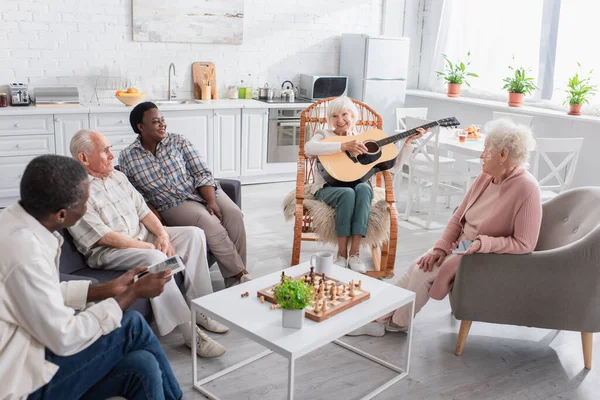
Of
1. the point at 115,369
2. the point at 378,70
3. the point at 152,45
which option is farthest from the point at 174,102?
the point at 115,369

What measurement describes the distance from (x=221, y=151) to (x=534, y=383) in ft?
12.0

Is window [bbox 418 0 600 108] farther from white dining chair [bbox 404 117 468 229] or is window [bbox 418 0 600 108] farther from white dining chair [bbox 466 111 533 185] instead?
white dining chair [bbox 404 117 468 229]

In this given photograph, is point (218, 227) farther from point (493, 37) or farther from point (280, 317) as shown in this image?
point (493, 37)

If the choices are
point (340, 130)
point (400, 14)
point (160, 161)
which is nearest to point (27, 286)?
point (160, 161)

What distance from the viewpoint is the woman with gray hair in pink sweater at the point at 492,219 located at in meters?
2.59

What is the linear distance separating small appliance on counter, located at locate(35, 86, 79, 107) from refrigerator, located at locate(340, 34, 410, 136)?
2.77m

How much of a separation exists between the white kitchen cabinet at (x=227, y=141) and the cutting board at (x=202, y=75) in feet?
1.17

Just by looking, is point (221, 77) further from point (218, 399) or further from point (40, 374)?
point (40, 374)

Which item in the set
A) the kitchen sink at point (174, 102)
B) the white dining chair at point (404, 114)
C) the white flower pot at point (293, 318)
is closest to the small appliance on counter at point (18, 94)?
the kitchen sink at point (174, 102)

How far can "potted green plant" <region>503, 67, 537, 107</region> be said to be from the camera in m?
5.53

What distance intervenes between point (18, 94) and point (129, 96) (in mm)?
853

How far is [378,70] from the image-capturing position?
619cm

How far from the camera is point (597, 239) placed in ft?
8.18

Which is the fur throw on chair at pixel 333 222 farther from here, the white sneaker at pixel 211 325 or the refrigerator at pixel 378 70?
the refrigerator at pixel 378 70
